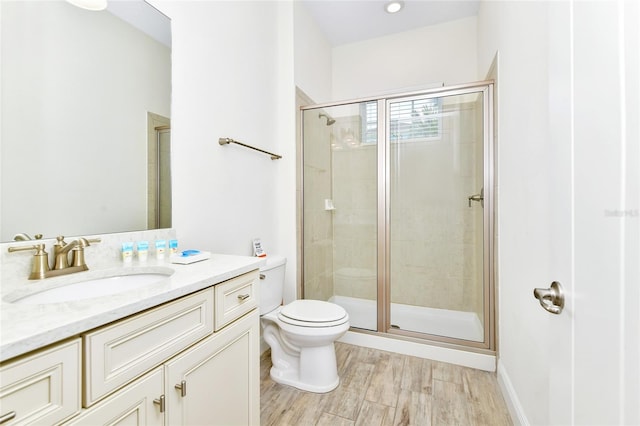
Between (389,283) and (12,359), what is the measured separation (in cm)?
214

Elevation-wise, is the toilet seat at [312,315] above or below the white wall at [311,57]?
below

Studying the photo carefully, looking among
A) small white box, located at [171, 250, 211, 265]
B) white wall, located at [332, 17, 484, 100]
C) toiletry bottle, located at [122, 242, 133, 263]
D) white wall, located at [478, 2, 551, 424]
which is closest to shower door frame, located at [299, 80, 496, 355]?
white wall, located at [478, 2, 551, 424]

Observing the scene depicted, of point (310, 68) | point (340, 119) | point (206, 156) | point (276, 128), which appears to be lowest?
point (206, 156)

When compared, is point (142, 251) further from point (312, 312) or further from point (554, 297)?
point (554, 297)

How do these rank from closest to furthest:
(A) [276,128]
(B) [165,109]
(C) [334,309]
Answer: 1. (B) [165,109]
2. (C) [334,309]
3. (A) [276,128]

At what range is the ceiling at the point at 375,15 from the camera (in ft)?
8.13

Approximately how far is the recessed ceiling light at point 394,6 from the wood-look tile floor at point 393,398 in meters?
2.84

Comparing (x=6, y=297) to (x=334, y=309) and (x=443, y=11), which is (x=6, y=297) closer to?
(x=334, y=309)

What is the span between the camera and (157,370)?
770 millimetres

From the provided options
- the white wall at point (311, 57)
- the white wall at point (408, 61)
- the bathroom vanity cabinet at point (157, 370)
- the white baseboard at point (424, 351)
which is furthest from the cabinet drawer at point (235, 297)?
the white wall at point (408, 61)

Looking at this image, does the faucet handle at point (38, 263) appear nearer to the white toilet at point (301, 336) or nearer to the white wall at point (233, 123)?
the white wall at point (233, 123)

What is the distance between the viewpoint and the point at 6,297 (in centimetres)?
74

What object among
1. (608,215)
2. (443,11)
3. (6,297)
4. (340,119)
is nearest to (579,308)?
(608,215)

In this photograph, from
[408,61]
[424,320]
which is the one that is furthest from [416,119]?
[424,320]
